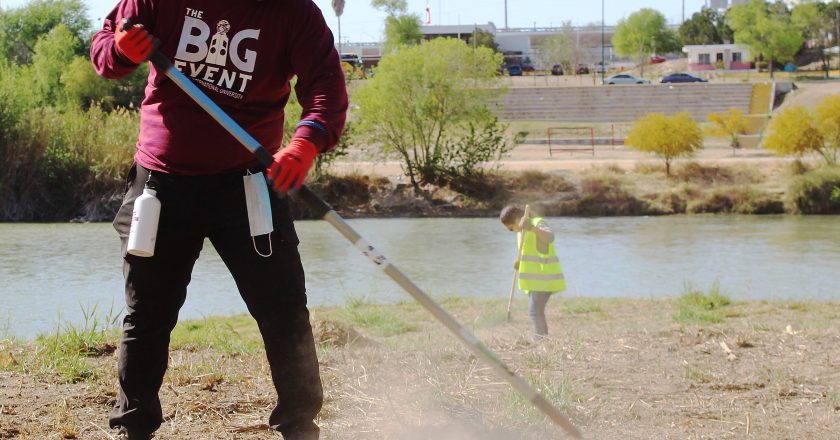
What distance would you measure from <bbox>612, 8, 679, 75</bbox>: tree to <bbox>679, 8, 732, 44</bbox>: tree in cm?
502

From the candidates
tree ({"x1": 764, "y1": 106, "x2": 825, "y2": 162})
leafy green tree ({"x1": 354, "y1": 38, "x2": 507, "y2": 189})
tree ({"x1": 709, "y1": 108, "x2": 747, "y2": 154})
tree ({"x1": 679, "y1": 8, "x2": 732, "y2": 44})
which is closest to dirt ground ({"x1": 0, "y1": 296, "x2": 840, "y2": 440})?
leafy green tree ({"x1": 354, "y1": 38, "x2": 507, "y2": 189})

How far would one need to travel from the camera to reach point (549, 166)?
25.5 m

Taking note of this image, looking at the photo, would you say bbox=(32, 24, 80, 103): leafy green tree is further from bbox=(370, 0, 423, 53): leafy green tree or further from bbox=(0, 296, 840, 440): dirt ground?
bbox=(0, 296, 840, 440): dirt ground

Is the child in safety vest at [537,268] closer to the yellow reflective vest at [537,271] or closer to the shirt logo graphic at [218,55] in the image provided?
the yellow reflective vest at [537,271]

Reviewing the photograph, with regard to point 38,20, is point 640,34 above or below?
below

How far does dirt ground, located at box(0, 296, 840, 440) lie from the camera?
12.4 ft

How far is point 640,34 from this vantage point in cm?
7656

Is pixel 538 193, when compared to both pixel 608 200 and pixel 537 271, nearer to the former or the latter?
pixel 608 200

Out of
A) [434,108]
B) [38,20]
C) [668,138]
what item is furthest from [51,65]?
[668,138]

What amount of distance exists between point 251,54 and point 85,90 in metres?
28.8

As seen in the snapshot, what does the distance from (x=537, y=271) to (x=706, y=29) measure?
81495 millimetres

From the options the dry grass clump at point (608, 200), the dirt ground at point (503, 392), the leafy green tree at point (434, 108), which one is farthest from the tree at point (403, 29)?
the dirt ground at point (503, 392)

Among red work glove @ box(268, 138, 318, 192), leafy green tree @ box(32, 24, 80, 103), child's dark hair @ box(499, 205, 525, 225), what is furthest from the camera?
leafy green tree @ box(32, 24, 80, 103)

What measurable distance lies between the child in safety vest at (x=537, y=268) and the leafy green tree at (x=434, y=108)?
16.1 m
